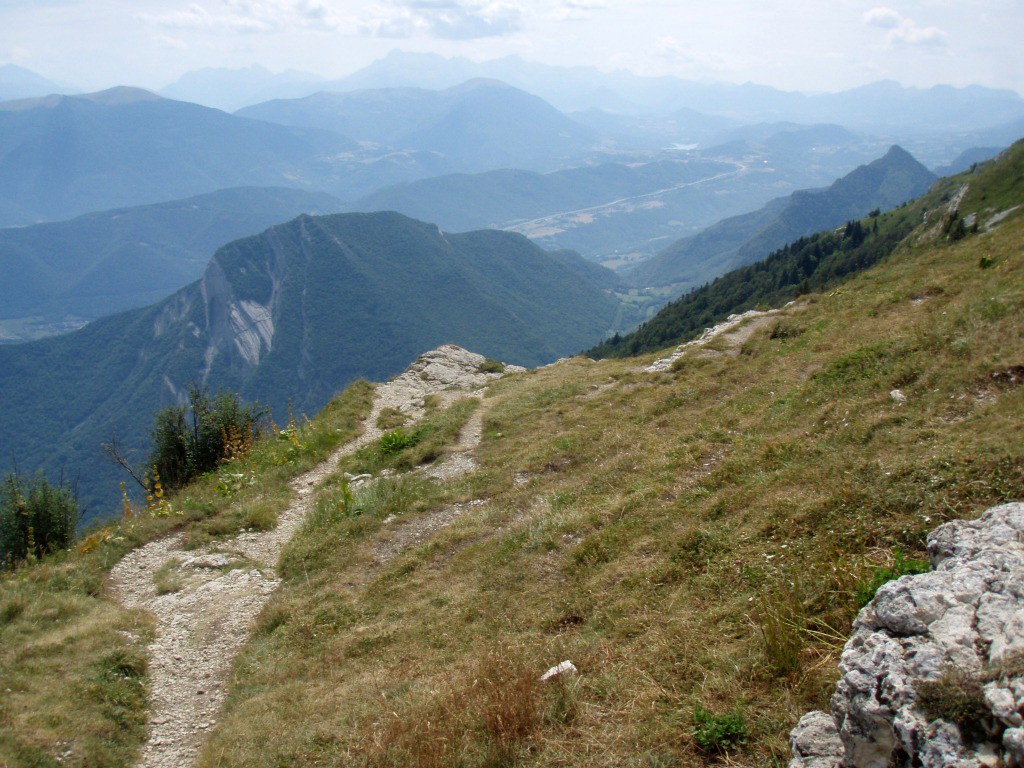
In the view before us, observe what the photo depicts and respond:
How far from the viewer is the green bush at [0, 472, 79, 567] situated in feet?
54.1

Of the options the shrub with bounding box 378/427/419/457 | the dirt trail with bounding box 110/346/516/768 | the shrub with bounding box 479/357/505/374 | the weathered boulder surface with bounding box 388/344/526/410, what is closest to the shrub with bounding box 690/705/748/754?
the dirt trail with bounding box 110/346/516/768

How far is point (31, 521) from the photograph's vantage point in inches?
663

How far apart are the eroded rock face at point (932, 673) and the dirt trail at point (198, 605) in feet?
29.6

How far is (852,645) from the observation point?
525 centimetres

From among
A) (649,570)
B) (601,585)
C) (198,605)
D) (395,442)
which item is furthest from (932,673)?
(395,442)

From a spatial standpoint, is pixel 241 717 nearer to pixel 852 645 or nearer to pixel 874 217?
pixel 852 645

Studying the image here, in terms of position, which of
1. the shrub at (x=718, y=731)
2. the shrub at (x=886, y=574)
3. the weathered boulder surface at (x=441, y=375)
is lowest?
the weathered boulder surface at (x=441, y=375)

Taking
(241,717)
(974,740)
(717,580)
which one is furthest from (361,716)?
(974,740)

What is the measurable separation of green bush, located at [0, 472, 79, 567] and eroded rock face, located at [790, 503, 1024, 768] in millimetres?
19070

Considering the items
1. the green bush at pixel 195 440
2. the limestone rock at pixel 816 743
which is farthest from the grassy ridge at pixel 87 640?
the limestone rock at pixel 816 743

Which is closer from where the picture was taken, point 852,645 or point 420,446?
point 852,645

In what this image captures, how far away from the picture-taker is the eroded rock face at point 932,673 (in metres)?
3.85

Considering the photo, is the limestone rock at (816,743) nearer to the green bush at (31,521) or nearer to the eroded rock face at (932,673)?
the eroded rock face at (932,673)

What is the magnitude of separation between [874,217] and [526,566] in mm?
Result: 169960
